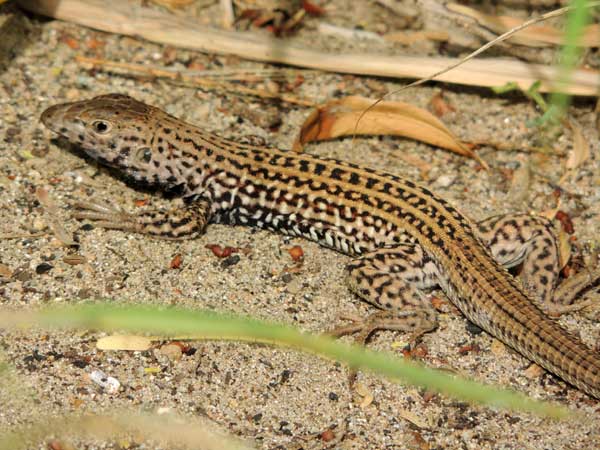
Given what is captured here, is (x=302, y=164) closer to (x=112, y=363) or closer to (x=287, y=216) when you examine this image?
(x=287, y=216)

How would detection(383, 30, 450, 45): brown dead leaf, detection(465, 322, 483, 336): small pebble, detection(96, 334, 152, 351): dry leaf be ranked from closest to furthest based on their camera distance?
detection(96, 334, 152, 351): dry leaf
detection(465, 322, 483, 336): small pebble
detection(383, 30, 450, 45): brown dead leaf

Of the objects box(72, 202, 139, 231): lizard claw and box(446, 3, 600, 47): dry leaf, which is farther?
box(446, 3, 600, 47): dry leaf

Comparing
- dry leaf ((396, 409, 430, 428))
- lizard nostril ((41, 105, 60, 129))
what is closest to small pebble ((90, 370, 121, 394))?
dry leaf ((396, 409, 430, 428))

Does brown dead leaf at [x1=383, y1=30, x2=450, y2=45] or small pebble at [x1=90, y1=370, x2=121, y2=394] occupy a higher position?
brown dead leaf at [x1=383, y1=30, x2=450, y2=45]

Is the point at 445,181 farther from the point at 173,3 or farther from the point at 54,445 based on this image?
the point at 54,445

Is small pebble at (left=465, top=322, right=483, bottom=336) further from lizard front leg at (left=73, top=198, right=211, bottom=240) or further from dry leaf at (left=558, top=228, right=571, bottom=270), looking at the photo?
lizard front leg at (left=73, top=198, right=211, bottom=240)

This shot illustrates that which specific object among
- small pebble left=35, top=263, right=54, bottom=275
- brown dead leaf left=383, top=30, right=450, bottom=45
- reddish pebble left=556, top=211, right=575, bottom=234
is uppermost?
brown dead leaf left=383, top=30, right=450, bottom=45

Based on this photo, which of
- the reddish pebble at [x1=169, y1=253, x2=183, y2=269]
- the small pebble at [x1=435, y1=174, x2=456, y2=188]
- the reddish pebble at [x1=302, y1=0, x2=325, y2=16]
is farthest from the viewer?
the reddish pebble at [x1=302, y1=0, x2=325, y2=16]
